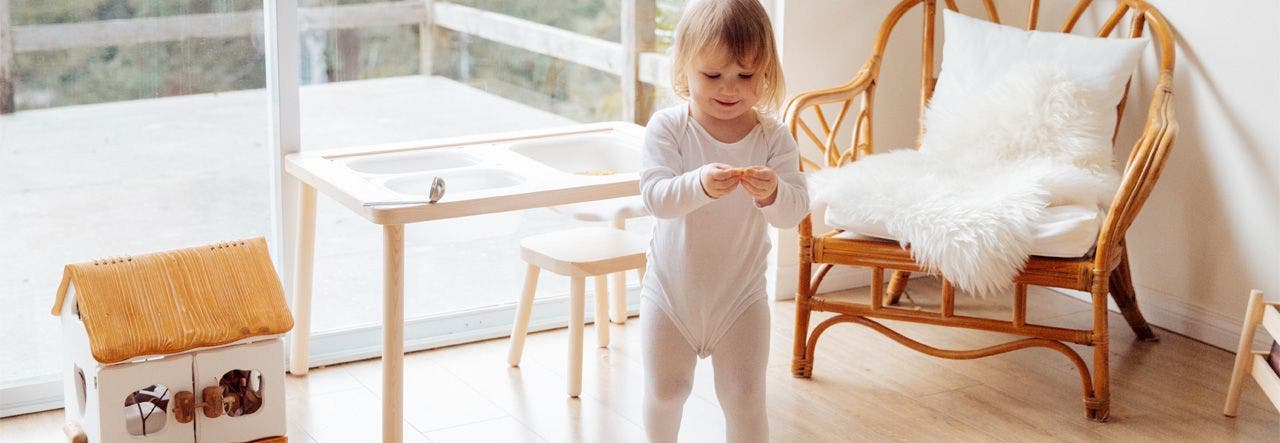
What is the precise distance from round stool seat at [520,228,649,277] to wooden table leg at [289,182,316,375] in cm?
44

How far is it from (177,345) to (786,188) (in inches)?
41.5

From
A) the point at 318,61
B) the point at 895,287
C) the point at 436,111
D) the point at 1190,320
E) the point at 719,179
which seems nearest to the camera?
the point at 719,179

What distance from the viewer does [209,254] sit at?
7.75 feet

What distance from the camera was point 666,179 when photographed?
6.49 feet

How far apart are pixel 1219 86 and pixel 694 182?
175 centimetres

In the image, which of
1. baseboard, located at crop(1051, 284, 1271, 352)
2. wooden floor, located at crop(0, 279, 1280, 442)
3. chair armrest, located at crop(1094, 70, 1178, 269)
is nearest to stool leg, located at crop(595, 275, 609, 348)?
wooden floor, located at crop(0, 279, 1280, 442)

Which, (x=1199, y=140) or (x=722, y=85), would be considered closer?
(x=722, y=85)

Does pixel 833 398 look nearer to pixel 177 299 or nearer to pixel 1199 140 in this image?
pixel 1199 140

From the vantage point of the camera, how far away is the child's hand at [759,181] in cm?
188

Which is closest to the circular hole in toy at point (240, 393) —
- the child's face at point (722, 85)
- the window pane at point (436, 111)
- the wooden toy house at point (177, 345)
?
the wooden toy house at point (177, 345)

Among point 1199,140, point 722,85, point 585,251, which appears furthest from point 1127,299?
point 722,85

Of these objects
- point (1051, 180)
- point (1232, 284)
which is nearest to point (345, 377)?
point (1051, 180)

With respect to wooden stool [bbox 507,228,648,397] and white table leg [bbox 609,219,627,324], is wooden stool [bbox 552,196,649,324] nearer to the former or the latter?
wooden stool [bbox 507,228,648,397]

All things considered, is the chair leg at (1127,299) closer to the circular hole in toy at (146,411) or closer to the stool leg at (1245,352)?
the stool leg at (1245,352)
